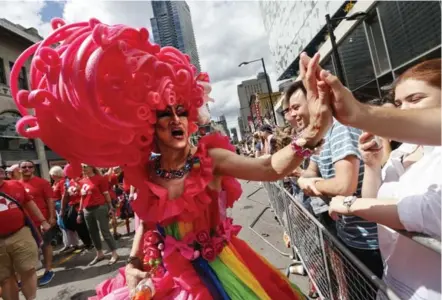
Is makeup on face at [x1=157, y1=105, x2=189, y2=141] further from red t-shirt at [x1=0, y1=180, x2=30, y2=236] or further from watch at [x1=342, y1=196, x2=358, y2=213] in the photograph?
red t-shirt at [x1=0, y1=180, x2=30, y2=236]

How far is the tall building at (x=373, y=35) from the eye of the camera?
682 cm

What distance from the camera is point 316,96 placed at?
115cm

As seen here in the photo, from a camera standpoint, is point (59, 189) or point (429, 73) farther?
point (59, 189)

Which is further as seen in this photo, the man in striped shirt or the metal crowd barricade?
the man in striped shirt

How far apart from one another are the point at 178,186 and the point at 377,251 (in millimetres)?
1262

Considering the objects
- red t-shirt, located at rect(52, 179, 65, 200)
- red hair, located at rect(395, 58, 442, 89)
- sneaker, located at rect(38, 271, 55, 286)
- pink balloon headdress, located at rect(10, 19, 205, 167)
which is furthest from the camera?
red t-shirt, located at rect(52, 179, 65, 200)

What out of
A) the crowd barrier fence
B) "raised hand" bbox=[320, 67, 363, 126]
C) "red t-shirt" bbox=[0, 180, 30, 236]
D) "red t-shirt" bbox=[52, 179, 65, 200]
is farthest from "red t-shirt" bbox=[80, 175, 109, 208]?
"raised hand" bbox=[320, 67, 363, 126]

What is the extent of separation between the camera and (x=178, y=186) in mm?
1656

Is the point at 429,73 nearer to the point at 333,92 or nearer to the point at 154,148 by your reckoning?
the point at 333,92

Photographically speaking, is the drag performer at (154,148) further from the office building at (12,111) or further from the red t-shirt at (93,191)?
the office building at (12,111)

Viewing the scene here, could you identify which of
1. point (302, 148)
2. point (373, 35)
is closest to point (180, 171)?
point (302, 148)

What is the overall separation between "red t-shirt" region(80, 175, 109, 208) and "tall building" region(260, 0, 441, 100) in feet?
15.2

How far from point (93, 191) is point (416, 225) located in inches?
A: 210

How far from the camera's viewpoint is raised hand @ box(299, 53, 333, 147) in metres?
1.10
